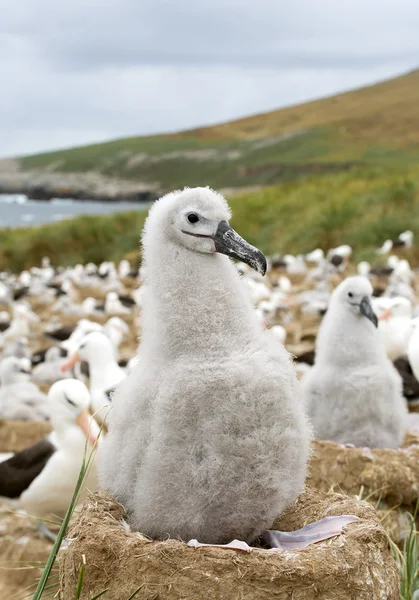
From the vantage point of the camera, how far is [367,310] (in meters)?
4.74

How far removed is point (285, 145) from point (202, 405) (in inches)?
1969

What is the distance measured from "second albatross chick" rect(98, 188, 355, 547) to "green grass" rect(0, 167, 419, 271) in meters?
14.2

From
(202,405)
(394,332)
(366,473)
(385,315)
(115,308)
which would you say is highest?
(202,405)

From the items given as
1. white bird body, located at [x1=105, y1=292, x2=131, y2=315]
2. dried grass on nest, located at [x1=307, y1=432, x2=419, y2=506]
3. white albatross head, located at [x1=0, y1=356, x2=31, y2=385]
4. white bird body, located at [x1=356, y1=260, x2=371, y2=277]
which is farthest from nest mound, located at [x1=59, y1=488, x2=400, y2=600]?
white bird body, located at [x1=356, y1=260, x2=371, y2=277]

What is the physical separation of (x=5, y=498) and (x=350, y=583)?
4021 millimetres

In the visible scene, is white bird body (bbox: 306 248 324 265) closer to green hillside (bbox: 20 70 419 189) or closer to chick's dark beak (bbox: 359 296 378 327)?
chick's dark beak (bbox: 359 296 378 327)

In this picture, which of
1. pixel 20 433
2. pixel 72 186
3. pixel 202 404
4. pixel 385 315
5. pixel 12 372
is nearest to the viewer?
pixel 202 404

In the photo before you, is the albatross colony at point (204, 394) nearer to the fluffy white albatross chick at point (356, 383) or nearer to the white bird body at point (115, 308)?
the fluffy white albatross chick at point (356, 383)

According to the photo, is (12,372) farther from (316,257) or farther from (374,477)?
(316,257)

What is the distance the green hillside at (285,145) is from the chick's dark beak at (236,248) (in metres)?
35.7

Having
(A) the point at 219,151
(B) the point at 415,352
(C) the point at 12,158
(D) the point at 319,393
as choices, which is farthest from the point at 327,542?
(C) the point at 12,158

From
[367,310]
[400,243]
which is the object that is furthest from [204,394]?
[400,243]

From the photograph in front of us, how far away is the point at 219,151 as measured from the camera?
5541 centimetres

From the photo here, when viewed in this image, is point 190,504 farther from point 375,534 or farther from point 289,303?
point 289,303
